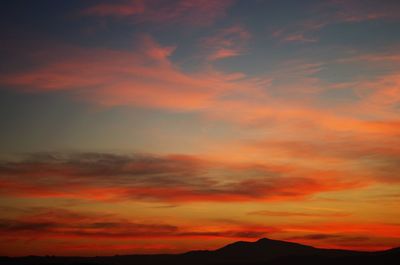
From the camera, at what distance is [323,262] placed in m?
198

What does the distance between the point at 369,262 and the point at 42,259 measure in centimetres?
12217

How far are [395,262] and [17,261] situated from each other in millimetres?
134609

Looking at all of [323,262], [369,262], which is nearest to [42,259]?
[323,262]

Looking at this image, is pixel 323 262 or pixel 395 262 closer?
pixel 395 262

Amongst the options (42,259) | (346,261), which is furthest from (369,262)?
(42,259)

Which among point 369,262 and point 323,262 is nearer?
point 369,262

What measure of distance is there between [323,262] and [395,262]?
29.1 m

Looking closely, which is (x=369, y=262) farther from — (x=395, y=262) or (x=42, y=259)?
(x=42, y=259)

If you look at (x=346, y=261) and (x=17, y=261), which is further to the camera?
(x=346, y=261)

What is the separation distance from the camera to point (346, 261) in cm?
19112

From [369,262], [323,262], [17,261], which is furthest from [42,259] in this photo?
[369,262]

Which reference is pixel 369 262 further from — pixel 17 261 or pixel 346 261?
pixel 17 261

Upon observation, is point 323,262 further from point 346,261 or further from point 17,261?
point 17,261

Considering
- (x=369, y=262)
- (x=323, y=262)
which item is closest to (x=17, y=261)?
(x=323, y=262)
